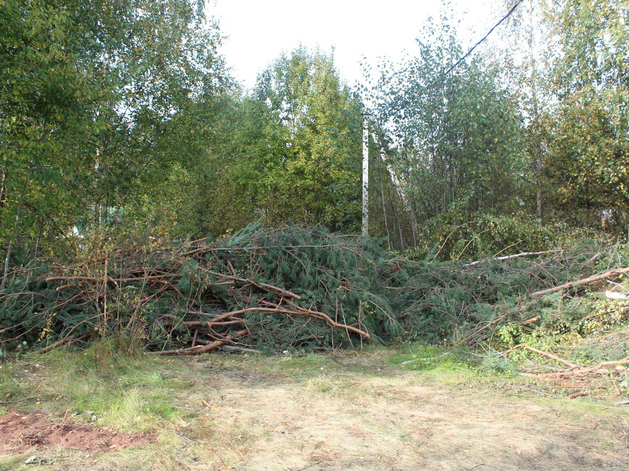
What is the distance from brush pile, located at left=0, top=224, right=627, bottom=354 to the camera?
238 inches

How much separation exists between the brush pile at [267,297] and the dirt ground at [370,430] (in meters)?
1.36

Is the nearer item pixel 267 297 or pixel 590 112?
pixel 267 297

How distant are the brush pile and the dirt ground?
1360 mm

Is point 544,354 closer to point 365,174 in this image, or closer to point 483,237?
point 483,237

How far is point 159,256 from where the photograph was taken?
22.1ft

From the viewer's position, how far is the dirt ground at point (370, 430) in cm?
320

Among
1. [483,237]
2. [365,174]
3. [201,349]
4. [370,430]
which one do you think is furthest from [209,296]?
[365,174]

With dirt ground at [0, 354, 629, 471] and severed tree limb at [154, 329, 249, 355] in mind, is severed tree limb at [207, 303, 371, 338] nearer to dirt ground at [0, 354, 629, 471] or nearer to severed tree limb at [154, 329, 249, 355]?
severed tree limb at [154, 329, 249, 355]

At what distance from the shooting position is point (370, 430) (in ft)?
12.3

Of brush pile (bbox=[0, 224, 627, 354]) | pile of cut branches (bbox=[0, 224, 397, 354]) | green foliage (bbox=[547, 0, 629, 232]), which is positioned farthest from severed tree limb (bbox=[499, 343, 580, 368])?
green foliage (bbox=[547, 0, 629, 232])

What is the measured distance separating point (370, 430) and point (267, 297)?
3.40 meters

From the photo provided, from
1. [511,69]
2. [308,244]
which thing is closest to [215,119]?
[308,244]

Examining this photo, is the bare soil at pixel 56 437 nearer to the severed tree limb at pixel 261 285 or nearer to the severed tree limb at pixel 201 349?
the severed tree limb at pixel 201 349

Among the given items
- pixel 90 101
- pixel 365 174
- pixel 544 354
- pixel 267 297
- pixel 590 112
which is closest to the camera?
pixel 544 354
